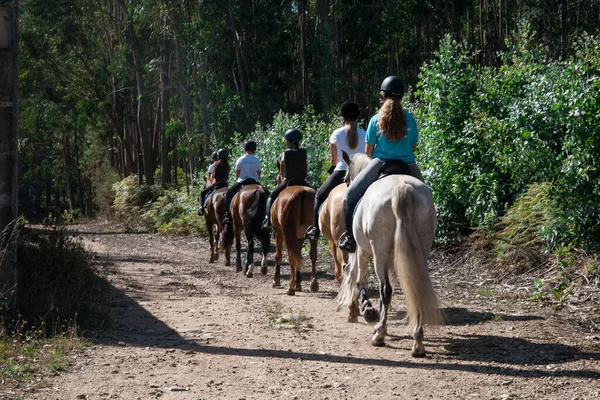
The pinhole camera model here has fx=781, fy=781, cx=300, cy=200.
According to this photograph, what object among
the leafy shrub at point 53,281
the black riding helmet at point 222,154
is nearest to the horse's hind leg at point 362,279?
the leafy shrub at point 53,281

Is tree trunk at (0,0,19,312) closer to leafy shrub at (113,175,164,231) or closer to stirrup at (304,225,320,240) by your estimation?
stirrup at (304,225,320,240)

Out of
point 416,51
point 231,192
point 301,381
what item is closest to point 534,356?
point 301,381

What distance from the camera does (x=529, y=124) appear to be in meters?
11.7

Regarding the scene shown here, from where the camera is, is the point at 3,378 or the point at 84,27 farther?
the point at 84,27

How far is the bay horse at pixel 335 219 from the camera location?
420 inches

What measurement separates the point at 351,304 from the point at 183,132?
26.6m

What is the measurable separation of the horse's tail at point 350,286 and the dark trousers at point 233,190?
696 cm

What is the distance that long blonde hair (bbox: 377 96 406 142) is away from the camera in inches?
333

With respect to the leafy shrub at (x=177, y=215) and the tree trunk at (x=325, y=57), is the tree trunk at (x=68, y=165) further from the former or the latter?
the tree trunk at (x=325, y=57)

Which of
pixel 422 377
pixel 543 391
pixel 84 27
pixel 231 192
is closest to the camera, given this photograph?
pixel 543 391

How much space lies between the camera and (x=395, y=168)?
8664 millimetres

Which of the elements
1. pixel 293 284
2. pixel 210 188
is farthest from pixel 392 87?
pixel 210 188

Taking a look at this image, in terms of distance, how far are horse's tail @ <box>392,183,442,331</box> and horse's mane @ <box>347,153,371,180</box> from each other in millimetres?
1712

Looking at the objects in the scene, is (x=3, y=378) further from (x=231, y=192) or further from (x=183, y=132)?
(x=183, y=132)
